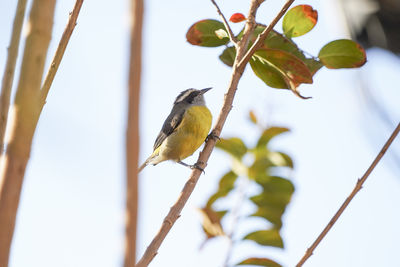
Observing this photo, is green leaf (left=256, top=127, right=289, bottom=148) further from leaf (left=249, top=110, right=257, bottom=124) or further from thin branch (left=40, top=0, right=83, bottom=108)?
thin branch (left=40, top=0, right=83, bottom=108)

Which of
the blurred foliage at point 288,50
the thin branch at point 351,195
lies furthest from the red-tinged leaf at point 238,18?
the thin branch at point 351,195

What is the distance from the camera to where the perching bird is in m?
4.34

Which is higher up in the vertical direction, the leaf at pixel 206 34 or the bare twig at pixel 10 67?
the leaf at pixel 206 34

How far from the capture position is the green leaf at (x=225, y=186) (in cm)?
307

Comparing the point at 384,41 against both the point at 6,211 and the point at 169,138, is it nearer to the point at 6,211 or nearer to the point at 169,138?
the point at 6,211

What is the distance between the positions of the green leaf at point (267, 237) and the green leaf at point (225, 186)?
0.51 m

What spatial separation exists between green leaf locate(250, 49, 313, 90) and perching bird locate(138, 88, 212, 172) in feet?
7.08

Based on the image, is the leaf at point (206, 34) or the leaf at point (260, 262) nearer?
the leaf at point (260, 262)

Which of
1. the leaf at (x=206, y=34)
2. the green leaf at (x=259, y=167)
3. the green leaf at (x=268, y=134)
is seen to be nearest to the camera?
the leaf at (x=206, y=34)

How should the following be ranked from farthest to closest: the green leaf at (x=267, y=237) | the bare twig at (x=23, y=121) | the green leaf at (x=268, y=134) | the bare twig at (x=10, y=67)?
the green leaf at (x=268, y=134), the green leaf at (x=267, y=237), the bare twig at (x=10, y=67), the bare twig at (x=23, y=121)

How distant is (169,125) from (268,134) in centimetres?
157

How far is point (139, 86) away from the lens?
487 mm

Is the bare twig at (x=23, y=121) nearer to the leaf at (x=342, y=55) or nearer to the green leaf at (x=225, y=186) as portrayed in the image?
the leaf at (x=342, y=55)

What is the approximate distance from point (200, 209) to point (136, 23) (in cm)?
205
